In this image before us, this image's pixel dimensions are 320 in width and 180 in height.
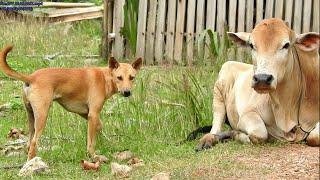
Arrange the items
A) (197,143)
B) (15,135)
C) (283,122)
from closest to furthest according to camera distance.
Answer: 1. (283,122)
2. (197,143)
3. (15,135)

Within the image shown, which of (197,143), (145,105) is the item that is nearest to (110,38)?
(145,105)

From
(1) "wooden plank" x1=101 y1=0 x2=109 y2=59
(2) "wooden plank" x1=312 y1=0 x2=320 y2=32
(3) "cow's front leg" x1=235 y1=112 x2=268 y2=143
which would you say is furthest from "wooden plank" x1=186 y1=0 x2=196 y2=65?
(3) "cow's front leg" x1=235 y1=112 x2=268 y2=143

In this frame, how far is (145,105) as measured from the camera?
371 inches

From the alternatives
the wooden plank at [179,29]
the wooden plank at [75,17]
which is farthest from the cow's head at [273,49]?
the wooden plank at [75,17]

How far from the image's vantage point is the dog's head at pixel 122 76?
8.37 meters

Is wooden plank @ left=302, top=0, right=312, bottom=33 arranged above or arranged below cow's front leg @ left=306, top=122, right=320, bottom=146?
above

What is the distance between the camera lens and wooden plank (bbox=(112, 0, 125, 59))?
14398 millimetres

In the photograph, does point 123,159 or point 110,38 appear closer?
point 123,159

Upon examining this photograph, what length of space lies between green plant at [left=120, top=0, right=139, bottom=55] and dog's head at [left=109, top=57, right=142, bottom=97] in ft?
19.0

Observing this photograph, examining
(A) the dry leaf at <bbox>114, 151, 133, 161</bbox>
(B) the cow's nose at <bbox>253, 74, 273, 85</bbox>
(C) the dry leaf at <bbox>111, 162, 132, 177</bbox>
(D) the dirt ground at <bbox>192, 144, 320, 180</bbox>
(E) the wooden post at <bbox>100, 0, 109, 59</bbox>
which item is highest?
(B) the cow's nose at <bbox>253, 74, 273, 85</bbox>

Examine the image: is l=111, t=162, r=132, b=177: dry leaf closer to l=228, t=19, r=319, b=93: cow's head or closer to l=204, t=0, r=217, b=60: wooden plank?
l=228, t=19, r=319, b=93: cow's head

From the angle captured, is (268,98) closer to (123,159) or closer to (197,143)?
(197,143)

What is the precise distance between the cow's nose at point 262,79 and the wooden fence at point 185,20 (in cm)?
572

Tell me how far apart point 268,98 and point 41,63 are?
681 cm
